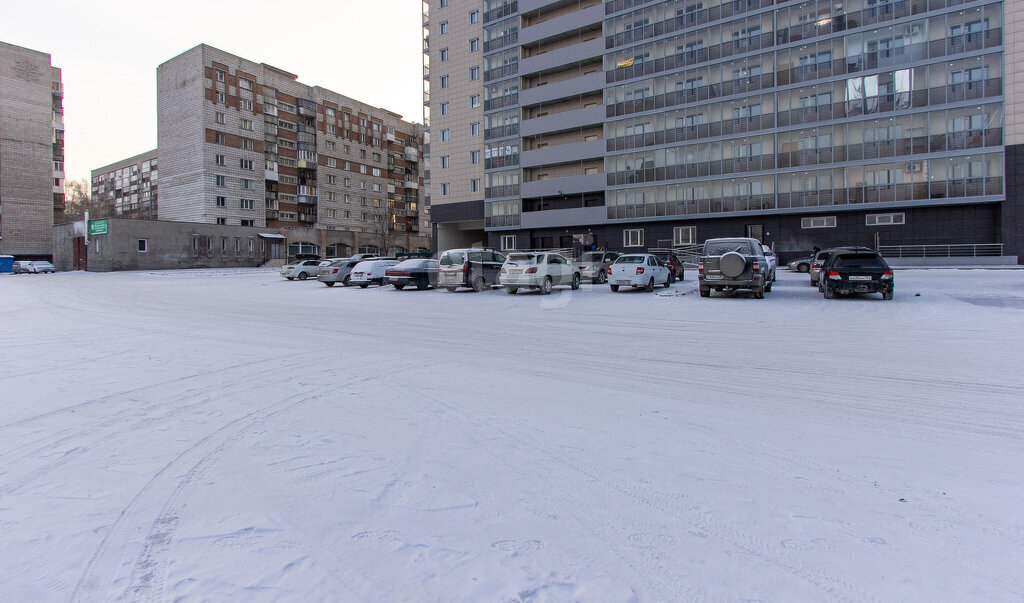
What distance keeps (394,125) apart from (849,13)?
72.3 meters

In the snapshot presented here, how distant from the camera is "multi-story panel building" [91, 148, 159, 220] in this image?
103 meters

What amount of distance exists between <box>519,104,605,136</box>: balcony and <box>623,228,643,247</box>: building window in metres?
10.0

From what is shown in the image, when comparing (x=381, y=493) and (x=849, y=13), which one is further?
(x=849, y=13)

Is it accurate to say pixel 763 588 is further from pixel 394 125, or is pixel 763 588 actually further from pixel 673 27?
pixel 394 125

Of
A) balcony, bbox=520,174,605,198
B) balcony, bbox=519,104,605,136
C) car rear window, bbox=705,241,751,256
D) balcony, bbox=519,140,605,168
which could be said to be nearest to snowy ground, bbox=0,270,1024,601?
car rear window, bbox=705,241,751,256

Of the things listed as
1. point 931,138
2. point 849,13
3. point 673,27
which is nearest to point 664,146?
point 673,27

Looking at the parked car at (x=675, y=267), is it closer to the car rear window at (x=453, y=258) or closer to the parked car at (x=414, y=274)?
the car rear window at (x=453, y=258)

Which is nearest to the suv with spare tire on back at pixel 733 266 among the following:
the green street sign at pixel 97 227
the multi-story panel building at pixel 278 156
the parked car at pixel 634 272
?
the parked car at pixel 634 272

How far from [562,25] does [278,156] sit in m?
45.5

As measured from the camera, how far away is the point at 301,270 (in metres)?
35.0

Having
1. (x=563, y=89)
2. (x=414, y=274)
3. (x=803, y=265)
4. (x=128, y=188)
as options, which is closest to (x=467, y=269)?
(x=414, y=274)

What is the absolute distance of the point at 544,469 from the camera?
3656 mm

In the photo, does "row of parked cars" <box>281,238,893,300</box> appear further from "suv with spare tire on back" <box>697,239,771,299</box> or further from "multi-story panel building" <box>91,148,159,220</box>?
"multi-story panel building" <box>91,148,159,220</box>

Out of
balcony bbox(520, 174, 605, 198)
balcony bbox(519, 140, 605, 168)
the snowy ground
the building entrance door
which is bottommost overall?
the snowy ground
